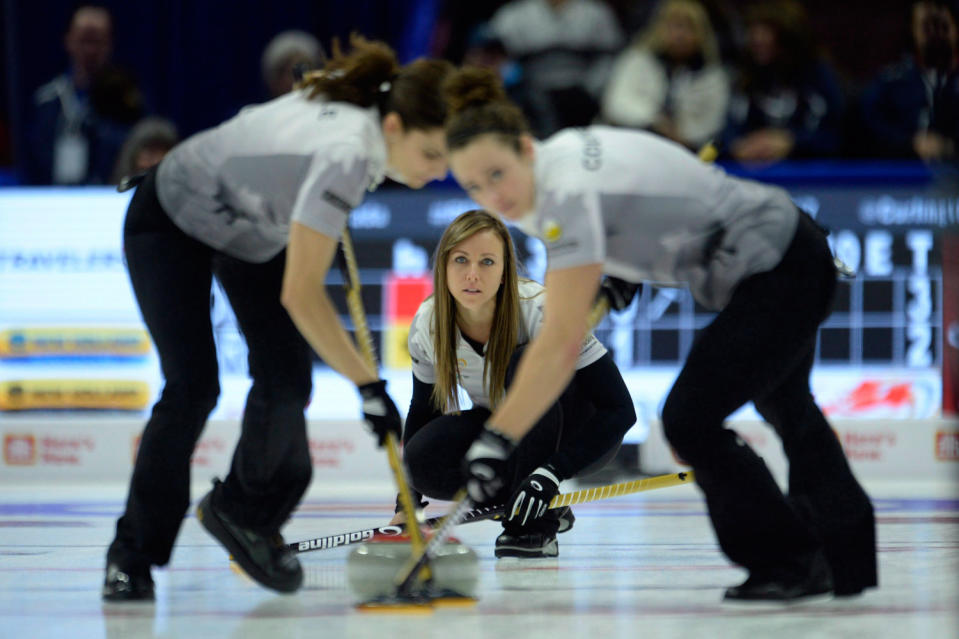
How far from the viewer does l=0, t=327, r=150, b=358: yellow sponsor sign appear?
6.30 metres

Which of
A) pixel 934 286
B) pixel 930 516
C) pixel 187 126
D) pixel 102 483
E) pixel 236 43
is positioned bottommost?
pixel 102 483

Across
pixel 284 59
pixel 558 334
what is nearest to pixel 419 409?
pixel 558 334

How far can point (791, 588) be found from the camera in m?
2.82

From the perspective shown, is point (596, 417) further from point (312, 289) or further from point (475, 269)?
point (312, 289)

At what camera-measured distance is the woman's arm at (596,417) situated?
3.57m

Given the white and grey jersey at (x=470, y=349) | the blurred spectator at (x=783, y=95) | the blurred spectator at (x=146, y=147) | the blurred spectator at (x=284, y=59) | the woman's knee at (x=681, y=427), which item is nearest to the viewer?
the woman's knee at (x=681, y=427)

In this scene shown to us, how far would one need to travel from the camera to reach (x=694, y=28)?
270 inches

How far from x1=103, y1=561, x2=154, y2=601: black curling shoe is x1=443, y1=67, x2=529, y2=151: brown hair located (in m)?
1.18

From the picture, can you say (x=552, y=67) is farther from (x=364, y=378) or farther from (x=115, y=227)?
(x=364, y=378)

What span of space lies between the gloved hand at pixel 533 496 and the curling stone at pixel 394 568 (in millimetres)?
463

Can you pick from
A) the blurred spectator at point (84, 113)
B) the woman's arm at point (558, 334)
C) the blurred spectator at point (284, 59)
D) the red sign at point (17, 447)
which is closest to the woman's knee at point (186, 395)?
the woman's arm at point (558, 334)

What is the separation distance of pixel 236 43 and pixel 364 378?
17.3 ft

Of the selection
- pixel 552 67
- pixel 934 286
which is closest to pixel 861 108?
pixel 934 286

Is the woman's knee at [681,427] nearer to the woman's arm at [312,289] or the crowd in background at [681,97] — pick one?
the woman's arm at [312,289]
